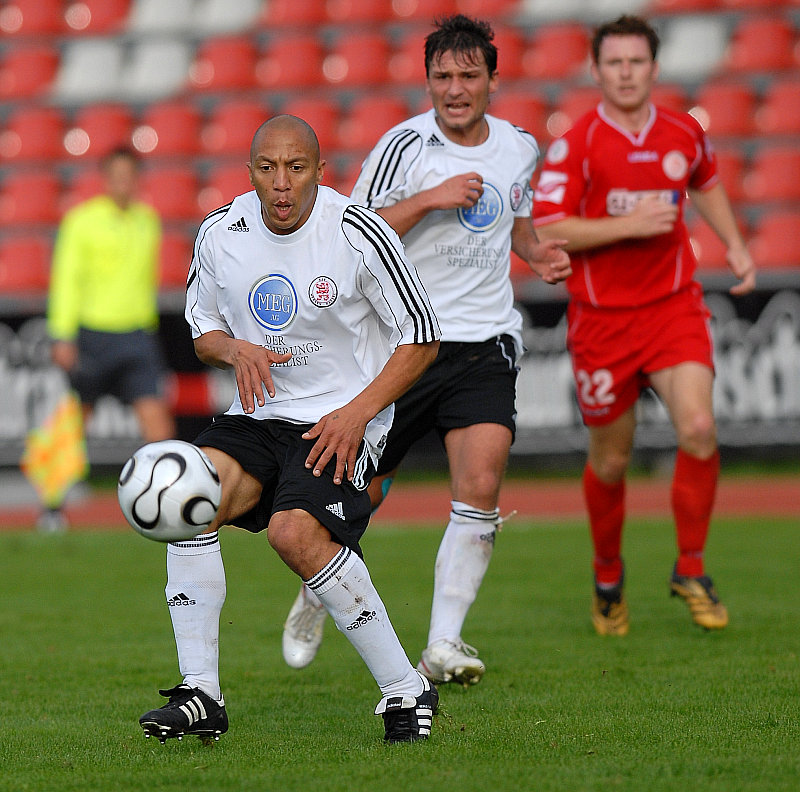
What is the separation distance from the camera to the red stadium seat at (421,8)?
16.4 meters

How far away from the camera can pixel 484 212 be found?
5.42m

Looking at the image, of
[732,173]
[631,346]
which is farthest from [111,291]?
[732,173]

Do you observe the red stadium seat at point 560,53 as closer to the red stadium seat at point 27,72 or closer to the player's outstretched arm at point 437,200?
the red stadium seat at point 27,72

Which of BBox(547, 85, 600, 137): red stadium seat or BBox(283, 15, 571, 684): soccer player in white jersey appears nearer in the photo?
BBox(283, 15, 571, 684): soccer player in white jersey

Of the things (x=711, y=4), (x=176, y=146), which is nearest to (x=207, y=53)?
(x=176, y=146)

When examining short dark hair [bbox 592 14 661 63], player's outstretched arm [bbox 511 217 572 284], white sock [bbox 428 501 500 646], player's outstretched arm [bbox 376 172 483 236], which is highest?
short dark hair [bbox 592 14 661 63]

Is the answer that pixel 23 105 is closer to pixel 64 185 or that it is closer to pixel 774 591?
pixel 64 185

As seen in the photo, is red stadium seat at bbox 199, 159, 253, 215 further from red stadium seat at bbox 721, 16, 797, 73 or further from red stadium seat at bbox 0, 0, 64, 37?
red stadium seat at bbox 721, 16, 797, 73

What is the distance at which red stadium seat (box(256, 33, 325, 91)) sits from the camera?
54.6 feet

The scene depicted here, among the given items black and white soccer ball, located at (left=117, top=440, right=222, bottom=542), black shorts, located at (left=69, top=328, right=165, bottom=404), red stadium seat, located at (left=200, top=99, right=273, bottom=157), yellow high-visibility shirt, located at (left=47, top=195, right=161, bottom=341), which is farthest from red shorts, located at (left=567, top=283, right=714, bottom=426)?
red stadium seat, located at (left=200, top=99, right=273, bottom=157)

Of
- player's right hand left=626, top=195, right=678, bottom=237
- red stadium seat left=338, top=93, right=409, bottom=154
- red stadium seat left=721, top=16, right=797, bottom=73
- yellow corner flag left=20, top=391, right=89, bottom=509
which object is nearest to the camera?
player's right hand left=626, top=195, right=678, bottom=237

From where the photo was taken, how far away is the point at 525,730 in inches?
162

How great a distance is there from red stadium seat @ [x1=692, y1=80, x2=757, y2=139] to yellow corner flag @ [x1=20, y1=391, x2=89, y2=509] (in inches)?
310

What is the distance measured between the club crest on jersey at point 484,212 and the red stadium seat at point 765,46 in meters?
10.8
